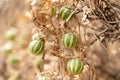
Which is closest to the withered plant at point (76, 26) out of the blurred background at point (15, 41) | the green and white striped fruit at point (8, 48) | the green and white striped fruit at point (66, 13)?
the green and white striped fruit at point (66, 13)

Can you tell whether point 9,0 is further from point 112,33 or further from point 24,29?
point 112,33

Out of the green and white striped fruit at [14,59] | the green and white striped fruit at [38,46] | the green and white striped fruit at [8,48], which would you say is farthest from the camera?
the green and white striped fruit at [8,48]

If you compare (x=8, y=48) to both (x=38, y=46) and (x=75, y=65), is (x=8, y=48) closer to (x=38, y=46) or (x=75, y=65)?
(x=38, y=46)

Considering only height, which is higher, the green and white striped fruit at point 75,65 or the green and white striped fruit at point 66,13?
the green and white striped fruit at point 66,13

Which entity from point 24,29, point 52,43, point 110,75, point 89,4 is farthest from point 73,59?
point 24,29

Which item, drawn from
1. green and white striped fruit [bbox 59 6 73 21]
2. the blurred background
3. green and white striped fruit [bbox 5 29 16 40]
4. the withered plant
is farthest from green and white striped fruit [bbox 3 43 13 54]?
green and white striped fruit [bbox 59 6 73 21]

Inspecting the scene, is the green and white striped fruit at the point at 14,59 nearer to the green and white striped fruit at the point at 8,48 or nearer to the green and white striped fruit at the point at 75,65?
the green and white striped fruit at the point at 8,48

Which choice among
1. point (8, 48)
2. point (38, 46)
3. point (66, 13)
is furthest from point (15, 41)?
point (66, 13)

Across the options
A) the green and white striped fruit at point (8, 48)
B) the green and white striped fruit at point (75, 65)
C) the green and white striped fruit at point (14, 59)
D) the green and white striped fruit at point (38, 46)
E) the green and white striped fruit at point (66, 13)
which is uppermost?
the green and white striped fruit at point (66, 13)
